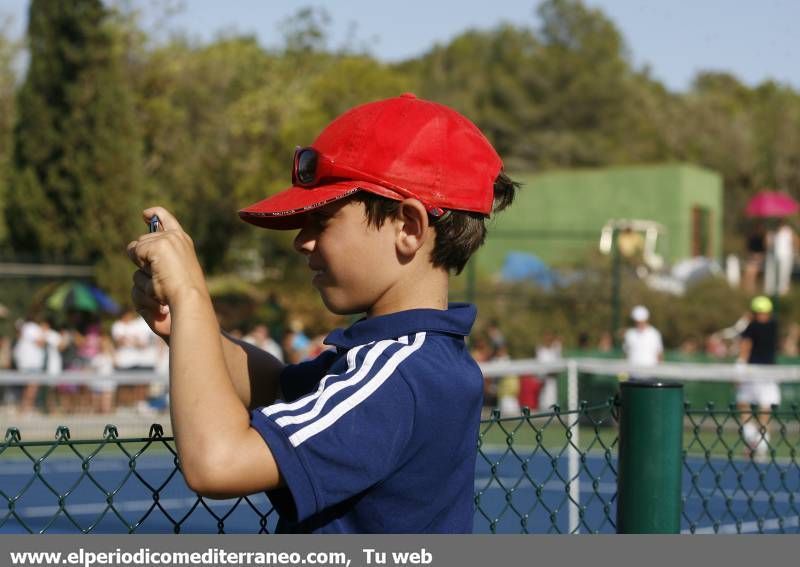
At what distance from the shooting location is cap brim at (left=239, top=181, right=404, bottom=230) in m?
2.26

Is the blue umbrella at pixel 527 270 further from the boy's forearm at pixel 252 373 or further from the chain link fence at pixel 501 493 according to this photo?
the boy's forearm at pixel 252 373

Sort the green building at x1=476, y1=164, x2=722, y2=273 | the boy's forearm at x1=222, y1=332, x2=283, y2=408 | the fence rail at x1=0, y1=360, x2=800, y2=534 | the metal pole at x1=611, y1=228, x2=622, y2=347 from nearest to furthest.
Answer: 1. the boy's forearm at x1=222, y1=332, x2=283, y2=408
2. the fence rail at x1=0, y1=360, x2=800, y2=534
3. the metal pole at x1=611, y1=228, x2=622, y2=347
4. the green building at x1=476, y1=164, x2=722, y2=273

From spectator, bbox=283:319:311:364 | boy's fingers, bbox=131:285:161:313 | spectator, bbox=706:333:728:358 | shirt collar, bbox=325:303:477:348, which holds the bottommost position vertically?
spectator, bbox=706:333:728:358

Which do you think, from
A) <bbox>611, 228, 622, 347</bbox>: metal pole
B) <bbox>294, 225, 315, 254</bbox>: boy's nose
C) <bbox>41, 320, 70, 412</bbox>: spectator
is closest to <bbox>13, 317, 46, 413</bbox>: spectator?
<bbox>41, 320, 70, 412</bbox>: spectator

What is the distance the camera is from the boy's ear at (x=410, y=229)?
229 cm

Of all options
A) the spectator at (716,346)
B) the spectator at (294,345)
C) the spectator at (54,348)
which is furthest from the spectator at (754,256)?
the spectator at (54,348)

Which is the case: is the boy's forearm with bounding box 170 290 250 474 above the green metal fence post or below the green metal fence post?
above

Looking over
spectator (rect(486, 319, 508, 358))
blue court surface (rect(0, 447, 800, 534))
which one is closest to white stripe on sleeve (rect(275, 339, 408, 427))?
blue court surface (rect(0, 447, 800, 534))

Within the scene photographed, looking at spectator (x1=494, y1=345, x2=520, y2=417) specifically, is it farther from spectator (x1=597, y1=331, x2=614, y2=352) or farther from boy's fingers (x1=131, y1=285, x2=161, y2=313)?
boy's fingers (x1=131, y1=285, x2=161, y2=313)

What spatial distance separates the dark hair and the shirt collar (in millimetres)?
113

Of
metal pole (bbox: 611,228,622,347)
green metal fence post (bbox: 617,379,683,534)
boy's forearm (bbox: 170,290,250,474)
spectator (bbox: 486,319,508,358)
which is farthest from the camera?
metal pole (bbox: 611,228,622,347)

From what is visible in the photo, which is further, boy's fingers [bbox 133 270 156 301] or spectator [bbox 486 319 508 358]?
spectator [bbox 486 319 508 358]

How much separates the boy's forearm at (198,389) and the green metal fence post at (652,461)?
1.66 metres
